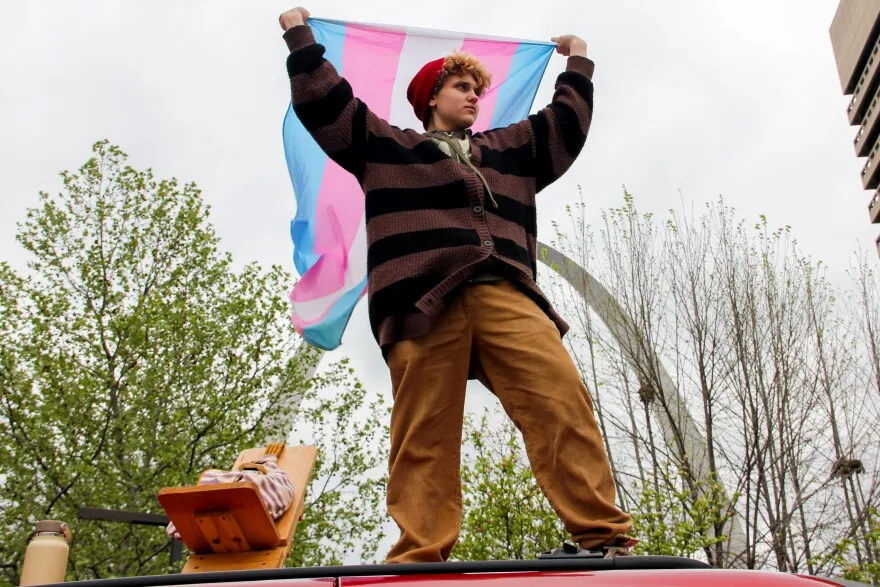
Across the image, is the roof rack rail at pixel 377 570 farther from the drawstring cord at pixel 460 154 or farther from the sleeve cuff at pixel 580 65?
the sleeve cuff at pixel 580 65

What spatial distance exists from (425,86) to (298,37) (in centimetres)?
48

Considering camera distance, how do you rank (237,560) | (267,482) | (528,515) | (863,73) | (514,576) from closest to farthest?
(514,576), (237,560), (267,482), (528,515), (863,73)

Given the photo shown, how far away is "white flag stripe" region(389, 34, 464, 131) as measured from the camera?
382 cm

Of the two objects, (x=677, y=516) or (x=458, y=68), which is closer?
(x=458, y=68)

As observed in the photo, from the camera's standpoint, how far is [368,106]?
3.55m

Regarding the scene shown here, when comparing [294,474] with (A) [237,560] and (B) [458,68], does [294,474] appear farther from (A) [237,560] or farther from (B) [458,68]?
(B) [458,68]

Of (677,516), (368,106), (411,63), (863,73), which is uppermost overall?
(863,73)

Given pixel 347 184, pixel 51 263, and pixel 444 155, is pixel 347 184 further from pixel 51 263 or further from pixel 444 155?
pixel 51 263

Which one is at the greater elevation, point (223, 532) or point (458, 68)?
point (458, 68)

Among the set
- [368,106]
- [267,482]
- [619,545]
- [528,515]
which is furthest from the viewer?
[528,515]

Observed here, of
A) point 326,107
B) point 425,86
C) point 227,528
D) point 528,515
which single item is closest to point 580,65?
point 425,86

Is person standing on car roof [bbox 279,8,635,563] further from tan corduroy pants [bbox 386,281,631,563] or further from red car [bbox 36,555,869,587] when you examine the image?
red car [bbox 36,555,869,587]

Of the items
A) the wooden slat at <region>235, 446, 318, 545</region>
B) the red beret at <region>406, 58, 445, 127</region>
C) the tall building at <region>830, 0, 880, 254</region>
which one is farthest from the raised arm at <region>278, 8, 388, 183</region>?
the tall building at <region>830, 0, 880, 254</region>

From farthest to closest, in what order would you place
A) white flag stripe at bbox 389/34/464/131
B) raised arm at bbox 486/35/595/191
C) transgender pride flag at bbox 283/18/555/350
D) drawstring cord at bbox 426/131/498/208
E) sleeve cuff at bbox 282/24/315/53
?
white flag stripe at bbox 389/34/464/131
transgender pride flag at bbox 283/18/555/350
raised arm at bbox 486/35/595/191
sleeve cuff at bbox 282/24/315/53
drawstring cord at bbox 426/131/498/208
